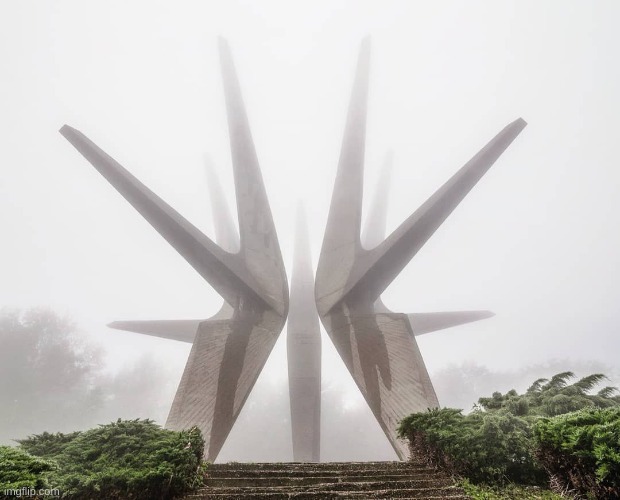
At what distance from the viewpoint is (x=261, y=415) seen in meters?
33.0

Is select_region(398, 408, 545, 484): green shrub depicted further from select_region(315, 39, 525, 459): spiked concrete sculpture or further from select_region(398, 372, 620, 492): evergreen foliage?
select_region(315, 39, 525, 459): spiked concrete sculpture

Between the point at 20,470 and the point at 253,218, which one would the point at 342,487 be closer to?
the point at 20,470

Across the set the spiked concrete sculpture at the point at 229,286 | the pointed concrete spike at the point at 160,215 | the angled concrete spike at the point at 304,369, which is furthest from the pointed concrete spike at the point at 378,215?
the pointed concrete spike at the point at 160,215

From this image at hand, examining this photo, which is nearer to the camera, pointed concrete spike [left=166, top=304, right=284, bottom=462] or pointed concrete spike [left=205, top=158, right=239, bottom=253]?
pointed concrete spike [left=166, top=304, right=284, bottom=462]

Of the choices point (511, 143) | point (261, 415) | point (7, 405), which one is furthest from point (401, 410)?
point (7, 405)

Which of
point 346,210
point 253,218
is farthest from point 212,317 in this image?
point 346,210

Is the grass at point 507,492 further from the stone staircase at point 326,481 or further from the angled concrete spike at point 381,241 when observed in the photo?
the angled concrete spike at point 381,241

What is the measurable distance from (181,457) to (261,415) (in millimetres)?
31097

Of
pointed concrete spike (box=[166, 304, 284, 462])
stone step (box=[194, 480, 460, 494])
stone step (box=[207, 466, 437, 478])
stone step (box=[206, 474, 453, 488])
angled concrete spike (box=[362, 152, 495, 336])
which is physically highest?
angled concrete spike (box=[362, 152, 495, 336])

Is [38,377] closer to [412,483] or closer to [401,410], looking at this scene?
[401,410]

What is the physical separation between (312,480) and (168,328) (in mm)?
12428

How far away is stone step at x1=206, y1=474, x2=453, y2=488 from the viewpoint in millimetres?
4492

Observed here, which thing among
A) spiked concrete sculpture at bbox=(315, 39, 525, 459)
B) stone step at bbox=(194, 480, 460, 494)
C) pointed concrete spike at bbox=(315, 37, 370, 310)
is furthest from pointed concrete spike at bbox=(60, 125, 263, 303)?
stone step at bbox=(194, 480, 460, 494)

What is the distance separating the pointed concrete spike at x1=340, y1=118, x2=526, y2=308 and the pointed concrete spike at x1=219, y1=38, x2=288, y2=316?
8.94 feet
